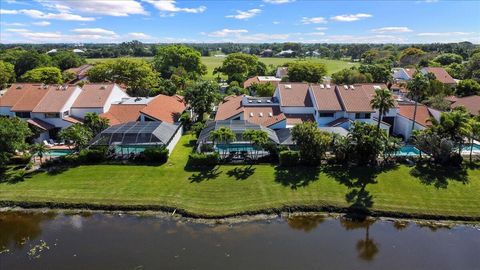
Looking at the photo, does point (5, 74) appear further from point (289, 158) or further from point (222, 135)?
point (289, 158)

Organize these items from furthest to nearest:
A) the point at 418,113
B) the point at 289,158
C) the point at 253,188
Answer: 1. the point at 418,113
2. the point at 289,158
3. the point at 253,188

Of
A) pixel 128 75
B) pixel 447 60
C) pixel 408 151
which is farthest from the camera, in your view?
pixel 447 60

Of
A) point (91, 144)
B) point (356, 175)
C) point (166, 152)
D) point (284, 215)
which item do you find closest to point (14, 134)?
point (91, 144)

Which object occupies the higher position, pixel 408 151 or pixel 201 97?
pixel 201 97

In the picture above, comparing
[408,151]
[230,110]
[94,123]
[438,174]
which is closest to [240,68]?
[230,110]

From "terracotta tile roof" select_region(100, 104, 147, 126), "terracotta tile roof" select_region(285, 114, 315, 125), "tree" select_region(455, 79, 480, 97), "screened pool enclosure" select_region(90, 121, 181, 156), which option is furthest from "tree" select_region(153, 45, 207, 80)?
"tree" select_region(455, 79, 480, 97)

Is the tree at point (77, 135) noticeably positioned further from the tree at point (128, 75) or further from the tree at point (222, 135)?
the tree at point (128, 75)
